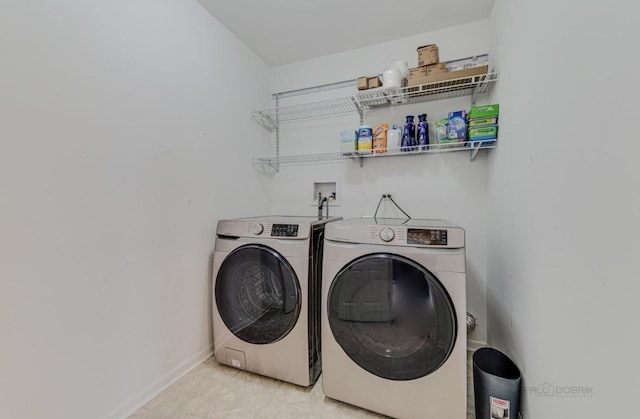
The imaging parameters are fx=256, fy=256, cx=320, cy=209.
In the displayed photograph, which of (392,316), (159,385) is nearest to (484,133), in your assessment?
(392,316)

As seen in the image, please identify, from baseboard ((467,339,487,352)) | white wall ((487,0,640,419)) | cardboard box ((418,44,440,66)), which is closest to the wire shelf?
cardboard box ((418,44,440,66))

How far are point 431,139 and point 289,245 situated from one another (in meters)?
1.31

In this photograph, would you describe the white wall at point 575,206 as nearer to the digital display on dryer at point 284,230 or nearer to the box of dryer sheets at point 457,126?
the box of dryer sheets at point 457,126

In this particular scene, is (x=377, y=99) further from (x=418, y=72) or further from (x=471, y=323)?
(x=471, y=323)

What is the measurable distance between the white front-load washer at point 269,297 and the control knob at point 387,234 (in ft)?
1.35

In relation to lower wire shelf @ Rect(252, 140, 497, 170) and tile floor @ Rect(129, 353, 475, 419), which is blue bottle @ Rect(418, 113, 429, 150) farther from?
tile floor @ Rect(129, 353, 475, 419)

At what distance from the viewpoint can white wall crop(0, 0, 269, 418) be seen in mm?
896

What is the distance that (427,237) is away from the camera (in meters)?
1.15

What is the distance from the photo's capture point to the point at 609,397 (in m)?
0.59

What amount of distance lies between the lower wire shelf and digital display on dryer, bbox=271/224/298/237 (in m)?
0.82

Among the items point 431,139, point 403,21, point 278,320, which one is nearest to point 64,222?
point 278,320

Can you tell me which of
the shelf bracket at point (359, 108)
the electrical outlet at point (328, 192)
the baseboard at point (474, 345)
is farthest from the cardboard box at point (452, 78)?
the baseboard at point (474, 345)

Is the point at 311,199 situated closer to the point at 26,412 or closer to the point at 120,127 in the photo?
the point at 120,127

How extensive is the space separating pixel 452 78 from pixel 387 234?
3.74 feet
